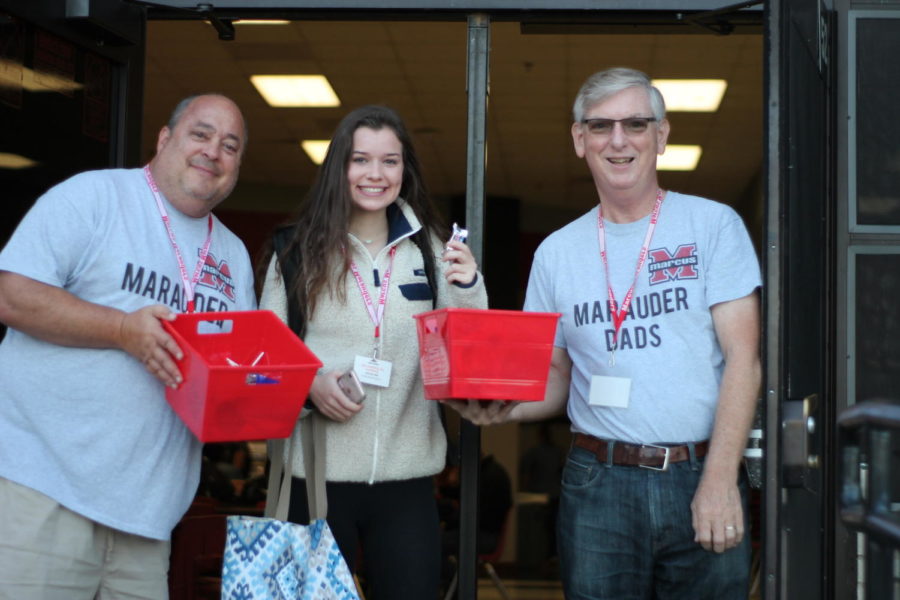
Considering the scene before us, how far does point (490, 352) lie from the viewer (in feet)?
8.73

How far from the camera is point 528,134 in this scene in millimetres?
10000

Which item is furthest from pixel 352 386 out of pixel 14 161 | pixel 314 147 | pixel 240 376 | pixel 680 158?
pixel 680 158

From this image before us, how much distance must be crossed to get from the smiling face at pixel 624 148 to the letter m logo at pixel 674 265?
195mm

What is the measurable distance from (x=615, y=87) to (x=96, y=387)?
1.61 m

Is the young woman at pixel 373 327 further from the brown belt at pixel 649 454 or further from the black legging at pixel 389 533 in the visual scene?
the brown belt at pixel 649 454

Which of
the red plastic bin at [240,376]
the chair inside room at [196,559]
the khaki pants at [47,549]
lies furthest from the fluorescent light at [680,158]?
the khaki pants at [47,549]

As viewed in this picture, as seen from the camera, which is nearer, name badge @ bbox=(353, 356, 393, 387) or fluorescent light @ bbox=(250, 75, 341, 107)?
name badge @ bbox=(353, 356, 393, 387)

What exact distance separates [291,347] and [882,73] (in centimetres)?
213

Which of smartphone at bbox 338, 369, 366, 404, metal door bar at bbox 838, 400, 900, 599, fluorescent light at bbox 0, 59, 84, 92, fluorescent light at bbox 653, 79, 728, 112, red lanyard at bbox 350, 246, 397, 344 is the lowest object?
metal door bar at bbox 838, 400, 900, 599

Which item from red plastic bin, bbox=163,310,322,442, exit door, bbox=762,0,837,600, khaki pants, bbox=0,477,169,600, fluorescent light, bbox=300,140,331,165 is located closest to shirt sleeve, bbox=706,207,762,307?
exit door, bbox=762,0,837,600

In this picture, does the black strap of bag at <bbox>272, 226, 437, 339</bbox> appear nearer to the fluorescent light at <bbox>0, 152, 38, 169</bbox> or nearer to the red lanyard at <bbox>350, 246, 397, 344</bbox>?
the red lanyard at <bbox>350, 246, 397, 344</bbox>

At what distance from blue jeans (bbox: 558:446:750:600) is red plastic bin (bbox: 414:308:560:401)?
1.19 feet

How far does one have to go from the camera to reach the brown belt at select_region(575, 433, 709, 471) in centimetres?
280

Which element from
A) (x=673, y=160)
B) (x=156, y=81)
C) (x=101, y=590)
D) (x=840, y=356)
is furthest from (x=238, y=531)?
(x=673, y=160)
